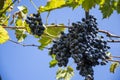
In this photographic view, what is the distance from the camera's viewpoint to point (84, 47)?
4.74 ft

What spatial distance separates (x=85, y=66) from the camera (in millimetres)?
1424

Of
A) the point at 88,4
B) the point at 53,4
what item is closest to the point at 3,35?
the point at 53,4

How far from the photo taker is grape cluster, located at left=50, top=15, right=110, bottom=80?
142cm

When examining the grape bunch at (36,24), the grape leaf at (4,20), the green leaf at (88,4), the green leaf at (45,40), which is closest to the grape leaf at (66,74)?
the green leaf at (45,40)

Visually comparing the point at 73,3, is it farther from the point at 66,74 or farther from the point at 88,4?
the point at 66,74

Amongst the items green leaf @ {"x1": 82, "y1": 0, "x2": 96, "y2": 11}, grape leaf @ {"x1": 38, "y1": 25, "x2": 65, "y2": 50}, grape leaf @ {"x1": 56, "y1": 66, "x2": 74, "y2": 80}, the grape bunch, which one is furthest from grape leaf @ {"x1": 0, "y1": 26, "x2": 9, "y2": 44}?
grape leaf @ {"x1": 56, "y1": 66, "x2": 74, "y2": 80}

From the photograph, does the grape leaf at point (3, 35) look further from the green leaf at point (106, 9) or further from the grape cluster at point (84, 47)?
the green leaf at point (106, 9)

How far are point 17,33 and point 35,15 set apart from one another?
0.73 meters

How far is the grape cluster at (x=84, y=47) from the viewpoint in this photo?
1.42 m

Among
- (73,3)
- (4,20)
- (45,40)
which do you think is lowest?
(45,40)

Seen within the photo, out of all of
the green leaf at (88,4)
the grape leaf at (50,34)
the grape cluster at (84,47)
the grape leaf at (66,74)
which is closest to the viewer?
the grape cluster at (84,47)

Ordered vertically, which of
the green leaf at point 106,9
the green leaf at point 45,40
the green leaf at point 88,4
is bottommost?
the green leaf at point 45,40

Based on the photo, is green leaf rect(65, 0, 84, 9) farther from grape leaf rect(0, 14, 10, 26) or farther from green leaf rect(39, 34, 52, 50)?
grape leaf rect(0, 14, 10, 26)

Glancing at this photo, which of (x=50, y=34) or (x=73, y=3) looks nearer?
(x=73, y=3)
